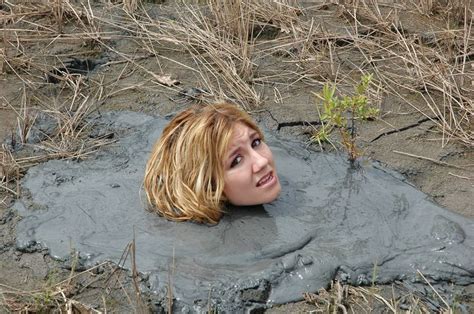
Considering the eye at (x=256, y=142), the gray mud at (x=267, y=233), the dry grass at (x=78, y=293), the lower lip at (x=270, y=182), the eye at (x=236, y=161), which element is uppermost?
the eye at (x=256, y=142)

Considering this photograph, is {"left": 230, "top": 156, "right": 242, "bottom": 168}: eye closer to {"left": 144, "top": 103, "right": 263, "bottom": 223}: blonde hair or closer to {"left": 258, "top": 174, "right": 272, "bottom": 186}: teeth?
{"left": 144, "top": 103, "right": 263, "bottom": 223}: blonde hair

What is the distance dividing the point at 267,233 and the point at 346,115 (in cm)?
163

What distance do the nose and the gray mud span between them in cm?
30

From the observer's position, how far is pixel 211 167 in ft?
16.5

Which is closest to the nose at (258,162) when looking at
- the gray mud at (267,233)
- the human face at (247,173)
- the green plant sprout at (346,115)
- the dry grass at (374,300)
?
the human face at (247,173)

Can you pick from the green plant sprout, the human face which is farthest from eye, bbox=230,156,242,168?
the green plant sprout

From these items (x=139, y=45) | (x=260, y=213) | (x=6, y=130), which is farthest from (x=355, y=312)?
(x=139, y=45)

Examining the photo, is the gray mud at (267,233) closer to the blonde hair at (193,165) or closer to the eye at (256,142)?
the blonde hair at (193,165)

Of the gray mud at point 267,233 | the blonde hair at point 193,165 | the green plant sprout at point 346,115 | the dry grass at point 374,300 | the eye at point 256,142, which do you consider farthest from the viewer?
Answer: the green plant sprout at point 346,115

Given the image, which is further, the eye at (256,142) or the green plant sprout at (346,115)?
the green plant sprout at (346,115)

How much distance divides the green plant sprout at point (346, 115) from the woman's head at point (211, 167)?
0.62 metres

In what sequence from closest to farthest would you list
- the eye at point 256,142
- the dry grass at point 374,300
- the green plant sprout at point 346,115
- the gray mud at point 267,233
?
the dry grass at point 374,300
the gray mud at point 267,233
the eye at point 256,142
the green plant sprout at point 346,115

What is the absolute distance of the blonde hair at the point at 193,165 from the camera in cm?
502

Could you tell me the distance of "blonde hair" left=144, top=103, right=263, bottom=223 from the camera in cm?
502
